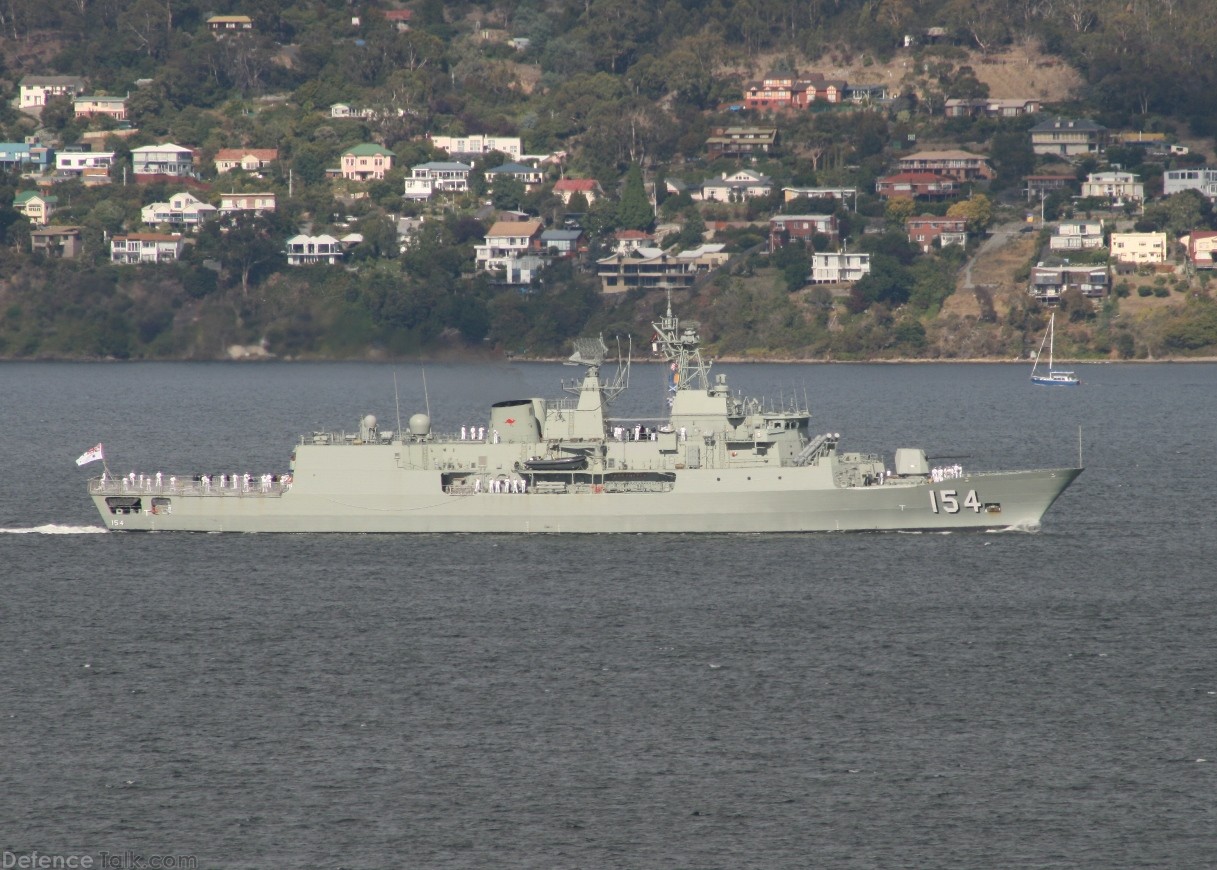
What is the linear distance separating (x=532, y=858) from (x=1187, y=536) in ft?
138

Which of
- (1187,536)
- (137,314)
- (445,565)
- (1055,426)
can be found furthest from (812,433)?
(137,314)

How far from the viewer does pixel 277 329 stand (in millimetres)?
164250

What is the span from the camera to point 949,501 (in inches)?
2616

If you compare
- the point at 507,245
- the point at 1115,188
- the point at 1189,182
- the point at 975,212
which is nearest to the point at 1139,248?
the point at 975,212

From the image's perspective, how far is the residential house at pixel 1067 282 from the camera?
174 m

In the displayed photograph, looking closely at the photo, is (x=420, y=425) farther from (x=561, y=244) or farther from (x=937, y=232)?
(x=561, y=244)

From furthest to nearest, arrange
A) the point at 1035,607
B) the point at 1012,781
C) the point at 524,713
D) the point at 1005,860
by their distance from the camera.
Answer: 1. the point at 1035,607
2. the point at 524,713
3. the point at 1012,781
4. the point at 1005,860

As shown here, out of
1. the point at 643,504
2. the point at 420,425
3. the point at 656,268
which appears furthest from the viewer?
the point at 656,268

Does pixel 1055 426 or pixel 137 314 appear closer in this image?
pixel 1055 426

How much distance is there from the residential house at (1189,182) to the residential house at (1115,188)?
271 cm

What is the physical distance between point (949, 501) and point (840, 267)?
118m

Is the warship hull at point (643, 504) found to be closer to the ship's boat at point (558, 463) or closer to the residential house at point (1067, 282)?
the ship's boat at point (558, 463)

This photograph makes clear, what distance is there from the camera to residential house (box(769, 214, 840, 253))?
7500 inches

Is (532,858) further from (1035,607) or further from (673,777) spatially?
(1035,607)
